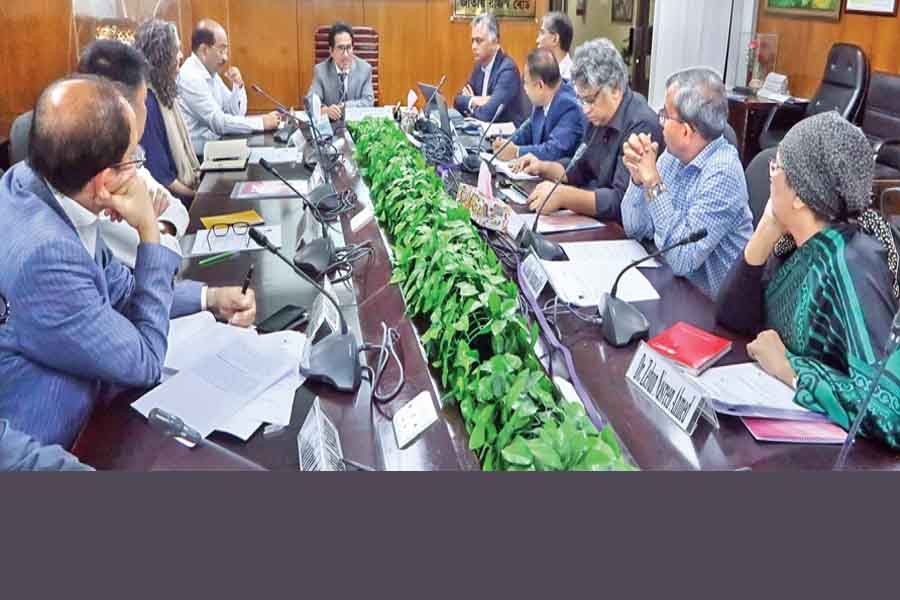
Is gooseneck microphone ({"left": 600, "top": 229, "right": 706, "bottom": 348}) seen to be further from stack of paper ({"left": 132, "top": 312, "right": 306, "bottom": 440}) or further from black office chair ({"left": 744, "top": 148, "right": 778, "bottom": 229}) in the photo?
black office chair ({"left": 744, "top": 148, "right": 778, "bottom": 229})

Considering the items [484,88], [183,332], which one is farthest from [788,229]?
[484,88]

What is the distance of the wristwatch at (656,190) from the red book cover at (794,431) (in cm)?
87

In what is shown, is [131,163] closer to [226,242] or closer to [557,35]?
[226,242]

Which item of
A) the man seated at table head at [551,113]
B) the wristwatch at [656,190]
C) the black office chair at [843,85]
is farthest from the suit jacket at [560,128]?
the black office chair at [843,85]

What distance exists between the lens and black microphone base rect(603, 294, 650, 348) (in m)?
1.45

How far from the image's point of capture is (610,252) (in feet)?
6.48

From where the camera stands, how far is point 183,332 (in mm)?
1499

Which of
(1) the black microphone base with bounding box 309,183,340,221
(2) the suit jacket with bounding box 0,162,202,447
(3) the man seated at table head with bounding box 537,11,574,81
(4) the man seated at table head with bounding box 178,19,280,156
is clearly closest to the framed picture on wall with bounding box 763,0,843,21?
(3) the man seated at table head with bounding box 537,11,574,81

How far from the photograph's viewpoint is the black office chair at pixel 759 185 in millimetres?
2135

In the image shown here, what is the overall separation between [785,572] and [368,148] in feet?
8.56

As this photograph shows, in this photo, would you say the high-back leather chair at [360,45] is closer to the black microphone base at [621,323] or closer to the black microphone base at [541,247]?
the black microphone base at [541,247]

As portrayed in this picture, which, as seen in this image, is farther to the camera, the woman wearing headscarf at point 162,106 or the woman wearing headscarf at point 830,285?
the woman wearing headscarf at point 162,106

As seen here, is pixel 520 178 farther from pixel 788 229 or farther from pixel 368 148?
pixel 788 229

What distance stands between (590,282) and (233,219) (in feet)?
3.61
